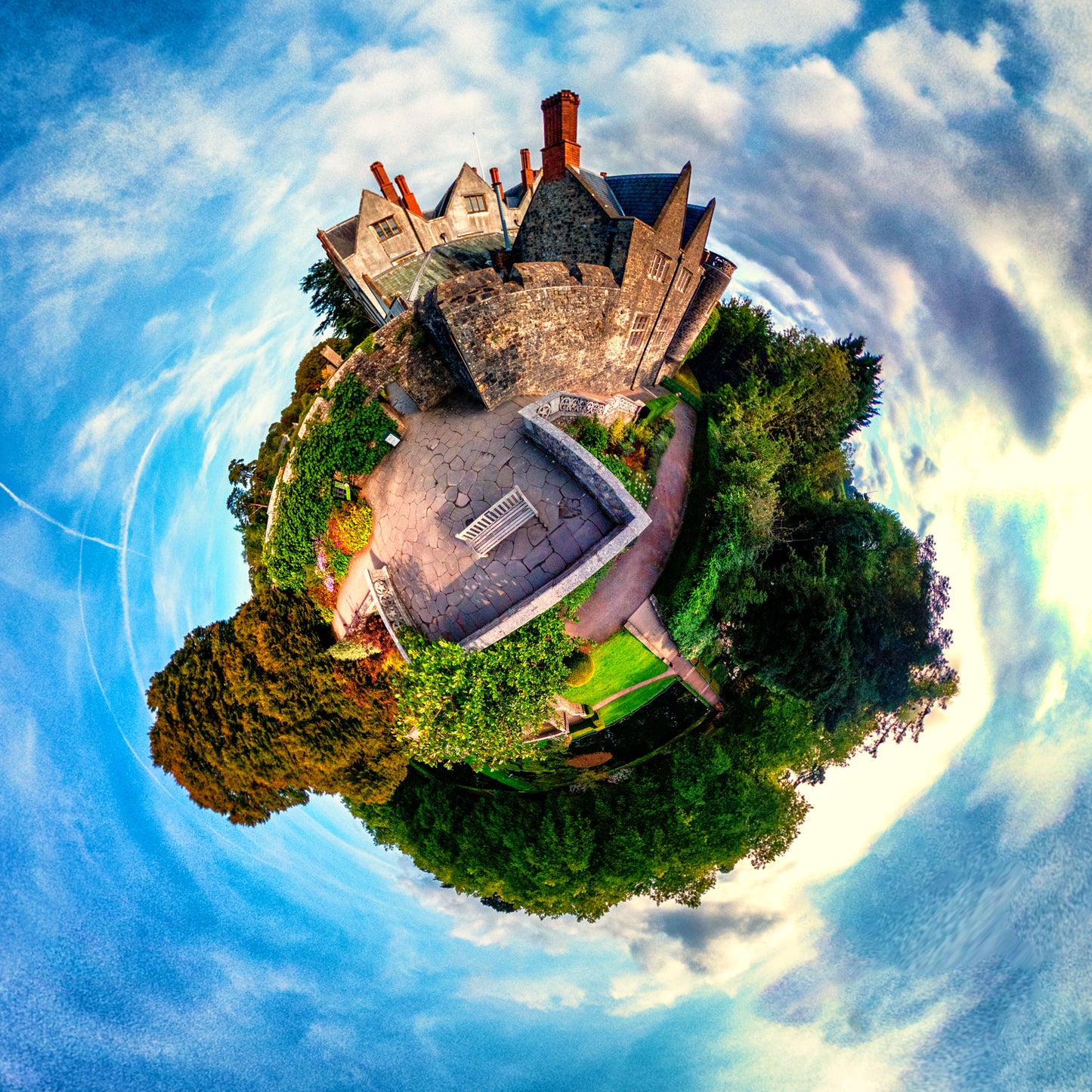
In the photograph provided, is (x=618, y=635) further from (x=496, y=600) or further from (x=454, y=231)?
(x=454, y=231)

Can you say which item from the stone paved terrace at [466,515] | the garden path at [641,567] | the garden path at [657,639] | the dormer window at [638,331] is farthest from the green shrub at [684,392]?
the garden path at [657,639]

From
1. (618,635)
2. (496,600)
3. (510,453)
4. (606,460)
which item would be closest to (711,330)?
(606,460)

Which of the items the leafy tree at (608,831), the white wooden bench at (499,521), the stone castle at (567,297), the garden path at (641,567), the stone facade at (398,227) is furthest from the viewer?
the stone facade at (398,227)

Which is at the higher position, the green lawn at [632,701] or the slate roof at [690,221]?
the slate roof at [690,221]

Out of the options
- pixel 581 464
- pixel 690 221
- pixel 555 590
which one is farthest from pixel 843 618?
pixel 690 221

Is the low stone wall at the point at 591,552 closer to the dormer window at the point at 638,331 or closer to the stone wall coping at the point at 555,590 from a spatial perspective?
the stone wall coping at the point at 555,590

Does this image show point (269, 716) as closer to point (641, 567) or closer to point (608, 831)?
point (608, 831)

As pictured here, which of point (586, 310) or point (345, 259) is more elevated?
point (345, 259)
